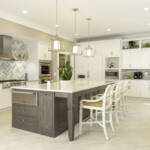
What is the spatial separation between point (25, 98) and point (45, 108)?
51cm

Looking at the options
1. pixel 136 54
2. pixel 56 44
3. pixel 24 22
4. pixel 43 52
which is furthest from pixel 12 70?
pixel 136 54

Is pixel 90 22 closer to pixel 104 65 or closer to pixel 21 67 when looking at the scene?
pixel 104 65

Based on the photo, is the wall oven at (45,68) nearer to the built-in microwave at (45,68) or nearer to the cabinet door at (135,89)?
the built-in microwave at (45,68)

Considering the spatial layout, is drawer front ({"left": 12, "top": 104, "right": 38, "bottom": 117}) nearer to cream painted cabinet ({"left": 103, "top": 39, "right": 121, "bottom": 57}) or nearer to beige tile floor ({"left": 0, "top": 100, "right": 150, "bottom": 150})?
beige tile floor ({"left": 0, "top": 100, "right": 150, "bottom": 150})

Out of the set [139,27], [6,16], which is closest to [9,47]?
[6,16]

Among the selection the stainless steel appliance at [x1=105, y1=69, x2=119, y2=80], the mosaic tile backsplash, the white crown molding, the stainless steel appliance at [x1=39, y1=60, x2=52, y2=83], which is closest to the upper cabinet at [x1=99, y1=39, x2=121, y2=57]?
the stainless steel appliance at [x1=105, y1=69, x2=119, y2=80]

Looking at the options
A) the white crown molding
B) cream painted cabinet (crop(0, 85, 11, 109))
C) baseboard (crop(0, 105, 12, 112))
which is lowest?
baseboard (crop(0, 105, 12, 112))

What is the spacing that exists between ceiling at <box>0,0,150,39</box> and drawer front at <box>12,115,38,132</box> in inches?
110

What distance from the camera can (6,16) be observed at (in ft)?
14.5

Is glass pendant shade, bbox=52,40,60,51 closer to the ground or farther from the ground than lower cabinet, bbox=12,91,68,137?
farther from the ground

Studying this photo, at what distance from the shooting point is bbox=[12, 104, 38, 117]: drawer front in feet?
9.53

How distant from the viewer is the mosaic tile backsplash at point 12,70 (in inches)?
206

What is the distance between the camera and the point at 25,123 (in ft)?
9.97

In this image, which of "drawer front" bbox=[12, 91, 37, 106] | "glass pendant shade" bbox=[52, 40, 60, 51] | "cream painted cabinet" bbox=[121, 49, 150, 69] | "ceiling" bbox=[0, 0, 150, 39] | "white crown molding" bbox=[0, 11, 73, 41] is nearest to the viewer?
"drawer front" bbox=[12, 91, 37, 106]
